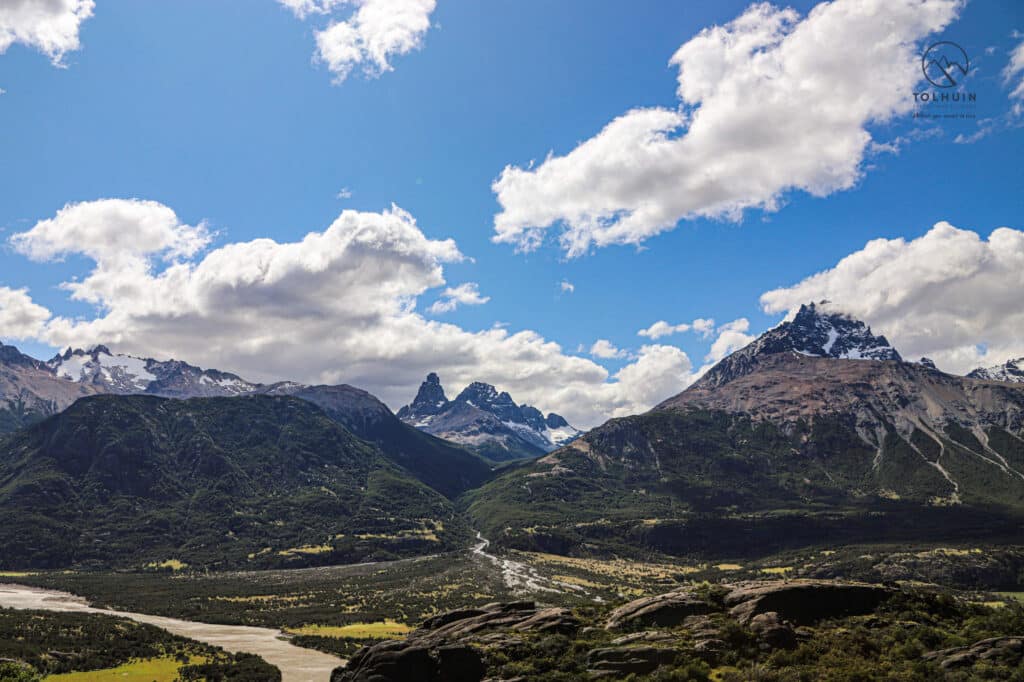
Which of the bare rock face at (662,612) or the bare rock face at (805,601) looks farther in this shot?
the bare rock face at (662,612)

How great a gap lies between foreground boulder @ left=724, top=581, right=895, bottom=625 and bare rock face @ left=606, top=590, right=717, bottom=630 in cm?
371

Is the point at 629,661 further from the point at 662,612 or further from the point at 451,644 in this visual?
the point at 451,644

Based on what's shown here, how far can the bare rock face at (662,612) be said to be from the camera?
73.6 metres

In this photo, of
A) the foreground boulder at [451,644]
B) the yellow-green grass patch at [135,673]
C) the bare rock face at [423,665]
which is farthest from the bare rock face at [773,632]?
the yellow-green grass patch at [135,673]

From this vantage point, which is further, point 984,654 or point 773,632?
point 773,632

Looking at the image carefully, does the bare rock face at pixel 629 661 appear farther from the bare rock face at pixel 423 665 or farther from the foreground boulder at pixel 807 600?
the bare rock face at pixel 423 665

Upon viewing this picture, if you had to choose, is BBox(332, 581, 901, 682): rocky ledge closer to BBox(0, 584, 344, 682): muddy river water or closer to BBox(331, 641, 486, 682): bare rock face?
BBox(331, 641, 486, 682): bare rock face

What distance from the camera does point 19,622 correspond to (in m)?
174

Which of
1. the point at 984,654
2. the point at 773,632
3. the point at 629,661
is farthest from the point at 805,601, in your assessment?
the point at 629,661

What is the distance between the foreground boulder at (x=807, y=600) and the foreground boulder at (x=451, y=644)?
20289mm

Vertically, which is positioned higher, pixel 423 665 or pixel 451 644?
pixel 451 644

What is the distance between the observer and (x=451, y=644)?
7112cm

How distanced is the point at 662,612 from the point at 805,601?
15686 mm

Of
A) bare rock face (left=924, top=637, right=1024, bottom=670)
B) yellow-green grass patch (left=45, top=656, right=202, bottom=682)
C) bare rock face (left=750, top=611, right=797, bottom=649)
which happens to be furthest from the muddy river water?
bare rock face (left=924, top=637, right=1024, bottom=670)
